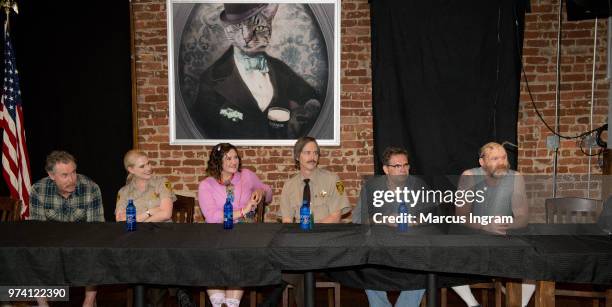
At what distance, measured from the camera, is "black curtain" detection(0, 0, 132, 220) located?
4723mm

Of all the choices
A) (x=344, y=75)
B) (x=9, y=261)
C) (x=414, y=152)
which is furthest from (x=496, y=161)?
(x=9, y=261)

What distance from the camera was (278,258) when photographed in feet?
8.41

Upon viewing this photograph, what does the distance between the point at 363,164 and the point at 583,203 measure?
192 centimetres

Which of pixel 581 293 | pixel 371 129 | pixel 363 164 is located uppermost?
pixel 371 129

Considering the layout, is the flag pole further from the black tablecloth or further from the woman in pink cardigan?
the black tablecloth

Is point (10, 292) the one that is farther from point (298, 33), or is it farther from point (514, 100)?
point (514, 100)

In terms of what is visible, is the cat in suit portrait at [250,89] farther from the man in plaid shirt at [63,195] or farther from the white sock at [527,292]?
the white sock at [527,292]

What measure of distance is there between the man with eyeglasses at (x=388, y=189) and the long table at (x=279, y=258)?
243mm

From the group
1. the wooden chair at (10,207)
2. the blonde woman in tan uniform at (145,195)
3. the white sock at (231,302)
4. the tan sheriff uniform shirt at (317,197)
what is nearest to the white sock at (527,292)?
the tan sheriff uniform shirt at (317,197)

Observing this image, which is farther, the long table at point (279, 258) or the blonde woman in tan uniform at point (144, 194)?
the blonde woman in tan uniform at point (144, 194)

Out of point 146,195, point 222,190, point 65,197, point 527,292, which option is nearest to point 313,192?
point 222,190

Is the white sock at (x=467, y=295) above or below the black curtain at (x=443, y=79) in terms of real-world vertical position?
below

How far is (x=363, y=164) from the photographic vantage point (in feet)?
16.2

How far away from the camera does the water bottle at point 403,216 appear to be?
9.22 feet
